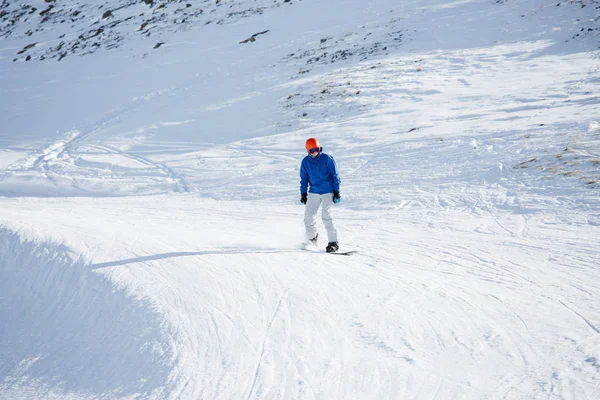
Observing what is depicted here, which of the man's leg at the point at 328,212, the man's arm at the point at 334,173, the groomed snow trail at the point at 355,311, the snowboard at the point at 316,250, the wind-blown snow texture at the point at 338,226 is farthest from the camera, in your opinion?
the snowboard at the point at 316,250

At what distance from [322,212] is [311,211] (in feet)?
1.14

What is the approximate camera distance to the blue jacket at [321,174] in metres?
6.86

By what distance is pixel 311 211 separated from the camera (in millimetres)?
7355

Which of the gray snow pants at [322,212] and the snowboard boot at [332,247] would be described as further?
the snowboard boot at [332,247]

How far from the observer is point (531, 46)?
2186cm

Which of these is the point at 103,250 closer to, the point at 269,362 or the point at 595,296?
the point at 269,362

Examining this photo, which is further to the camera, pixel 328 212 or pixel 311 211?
pixel 311 211

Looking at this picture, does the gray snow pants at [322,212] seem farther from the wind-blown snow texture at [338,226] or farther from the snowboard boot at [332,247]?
the wind-blown snow texture at [338,226]

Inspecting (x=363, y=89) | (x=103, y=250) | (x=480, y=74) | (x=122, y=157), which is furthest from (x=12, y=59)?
(x=103, y=250)

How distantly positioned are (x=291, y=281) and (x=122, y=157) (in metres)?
13.5

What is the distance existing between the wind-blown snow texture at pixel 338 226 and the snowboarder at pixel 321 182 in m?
0.67

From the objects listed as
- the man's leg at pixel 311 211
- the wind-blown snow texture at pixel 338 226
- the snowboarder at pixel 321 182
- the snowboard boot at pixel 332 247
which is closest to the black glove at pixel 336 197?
the snowboarder at pixel 321 182

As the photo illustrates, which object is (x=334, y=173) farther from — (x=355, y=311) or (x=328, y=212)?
(x=355, y=311)

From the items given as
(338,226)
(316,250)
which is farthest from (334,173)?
(338,226)
